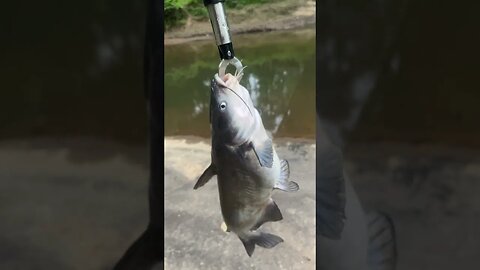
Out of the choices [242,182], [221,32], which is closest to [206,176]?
[242,182]

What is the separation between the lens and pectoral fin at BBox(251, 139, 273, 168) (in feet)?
2.11

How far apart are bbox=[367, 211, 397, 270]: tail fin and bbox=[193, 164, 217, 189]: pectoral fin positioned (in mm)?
181

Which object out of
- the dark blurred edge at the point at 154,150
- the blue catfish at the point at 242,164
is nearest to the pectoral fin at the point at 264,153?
the blue catfish at the point at 242,164

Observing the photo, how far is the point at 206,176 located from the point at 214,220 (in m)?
0.05

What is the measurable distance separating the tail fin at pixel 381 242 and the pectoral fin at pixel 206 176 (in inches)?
7.1

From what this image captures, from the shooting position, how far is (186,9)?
68 centimetres

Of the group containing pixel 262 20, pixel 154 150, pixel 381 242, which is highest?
pixel 262 20

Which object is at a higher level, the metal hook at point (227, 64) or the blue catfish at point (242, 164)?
the metal hook at point (227, 64)

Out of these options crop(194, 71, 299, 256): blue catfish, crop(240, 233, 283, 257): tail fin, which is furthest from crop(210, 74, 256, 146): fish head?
crop(240, 233, 283, 257): tail fin

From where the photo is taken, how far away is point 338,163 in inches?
27.0

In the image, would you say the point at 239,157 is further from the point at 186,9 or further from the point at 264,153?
the point at 186,9

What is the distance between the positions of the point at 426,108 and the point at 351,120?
0.27ft

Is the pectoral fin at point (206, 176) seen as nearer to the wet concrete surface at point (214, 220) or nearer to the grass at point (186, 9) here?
the wet concrete surface at point (214, 220)

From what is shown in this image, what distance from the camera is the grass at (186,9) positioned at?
0.67 m
